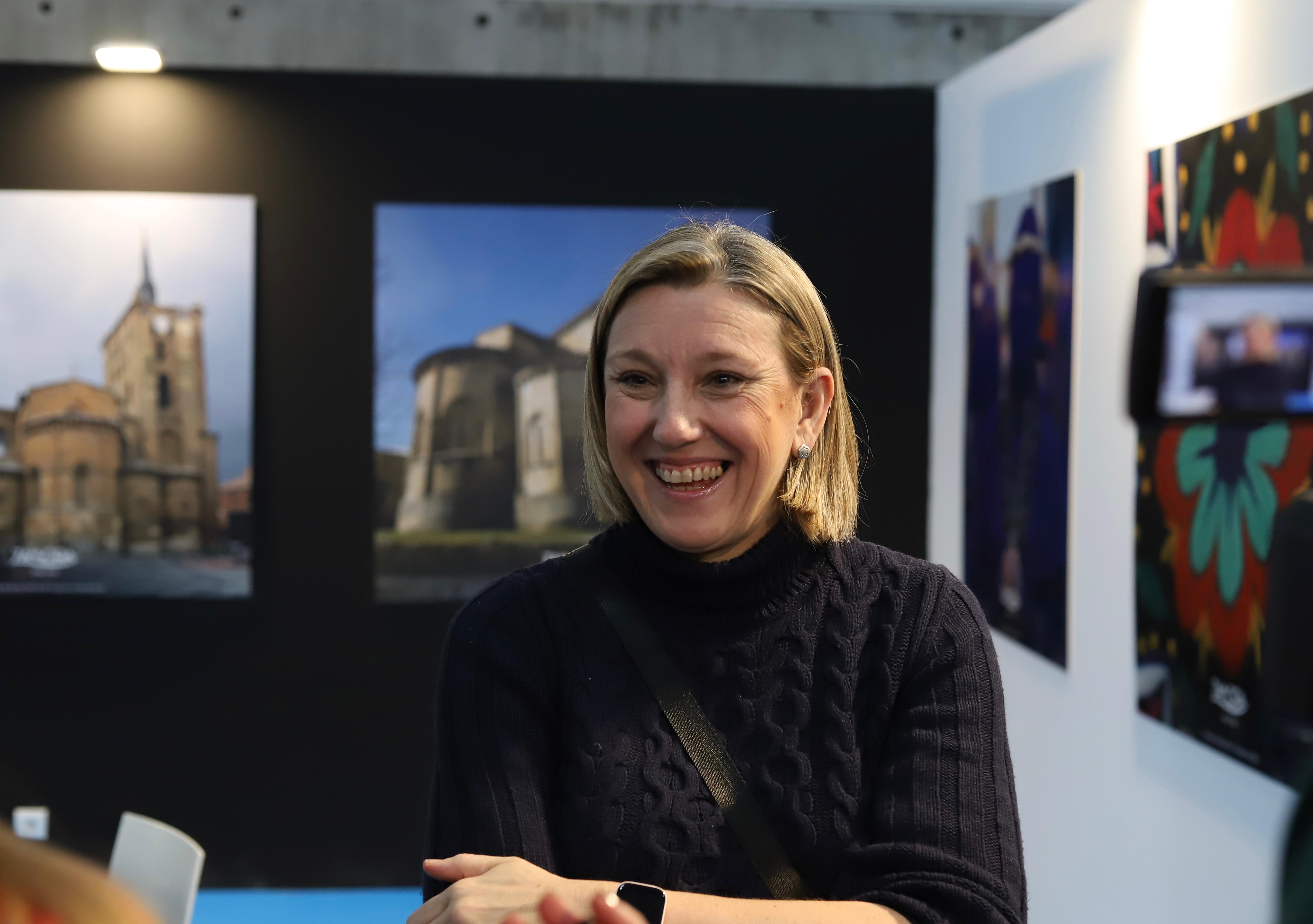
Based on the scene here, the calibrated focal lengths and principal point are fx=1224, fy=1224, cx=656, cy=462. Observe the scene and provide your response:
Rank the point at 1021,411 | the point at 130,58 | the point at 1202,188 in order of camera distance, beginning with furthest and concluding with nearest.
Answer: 1. the point at 130,58
2. the point at 1021,411
3. the point at 1202,188

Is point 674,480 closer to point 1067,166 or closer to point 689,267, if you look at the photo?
point 689,267

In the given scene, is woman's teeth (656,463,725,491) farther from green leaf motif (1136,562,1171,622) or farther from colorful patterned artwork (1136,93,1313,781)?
green leaf motif (1136,562,1171,622)

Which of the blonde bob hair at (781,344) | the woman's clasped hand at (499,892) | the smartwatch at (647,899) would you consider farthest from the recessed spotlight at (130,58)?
the smartwatch at (647,899)

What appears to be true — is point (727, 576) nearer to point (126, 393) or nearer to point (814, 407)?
point (814, 407)

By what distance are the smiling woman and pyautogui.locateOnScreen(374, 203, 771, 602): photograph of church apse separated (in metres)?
3.19

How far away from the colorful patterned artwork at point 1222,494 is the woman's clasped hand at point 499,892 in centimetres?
159

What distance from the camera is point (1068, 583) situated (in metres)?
3.65

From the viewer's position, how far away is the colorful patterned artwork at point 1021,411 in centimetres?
370

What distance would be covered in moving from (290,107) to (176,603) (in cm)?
200

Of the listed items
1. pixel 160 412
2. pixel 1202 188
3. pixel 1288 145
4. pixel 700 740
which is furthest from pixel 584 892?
pixel 160 412

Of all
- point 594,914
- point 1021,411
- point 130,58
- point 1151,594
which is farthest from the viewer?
point 130,58

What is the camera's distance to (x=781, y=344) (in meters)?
1.54

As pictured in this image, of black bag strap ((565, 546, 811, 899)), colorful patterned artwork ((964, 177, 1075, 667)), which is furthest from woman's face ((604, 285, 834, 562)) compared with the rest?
colorful patterned artwork ((964, 177, 1075, 667))

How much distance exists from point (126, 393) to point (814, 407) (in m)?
3.79
